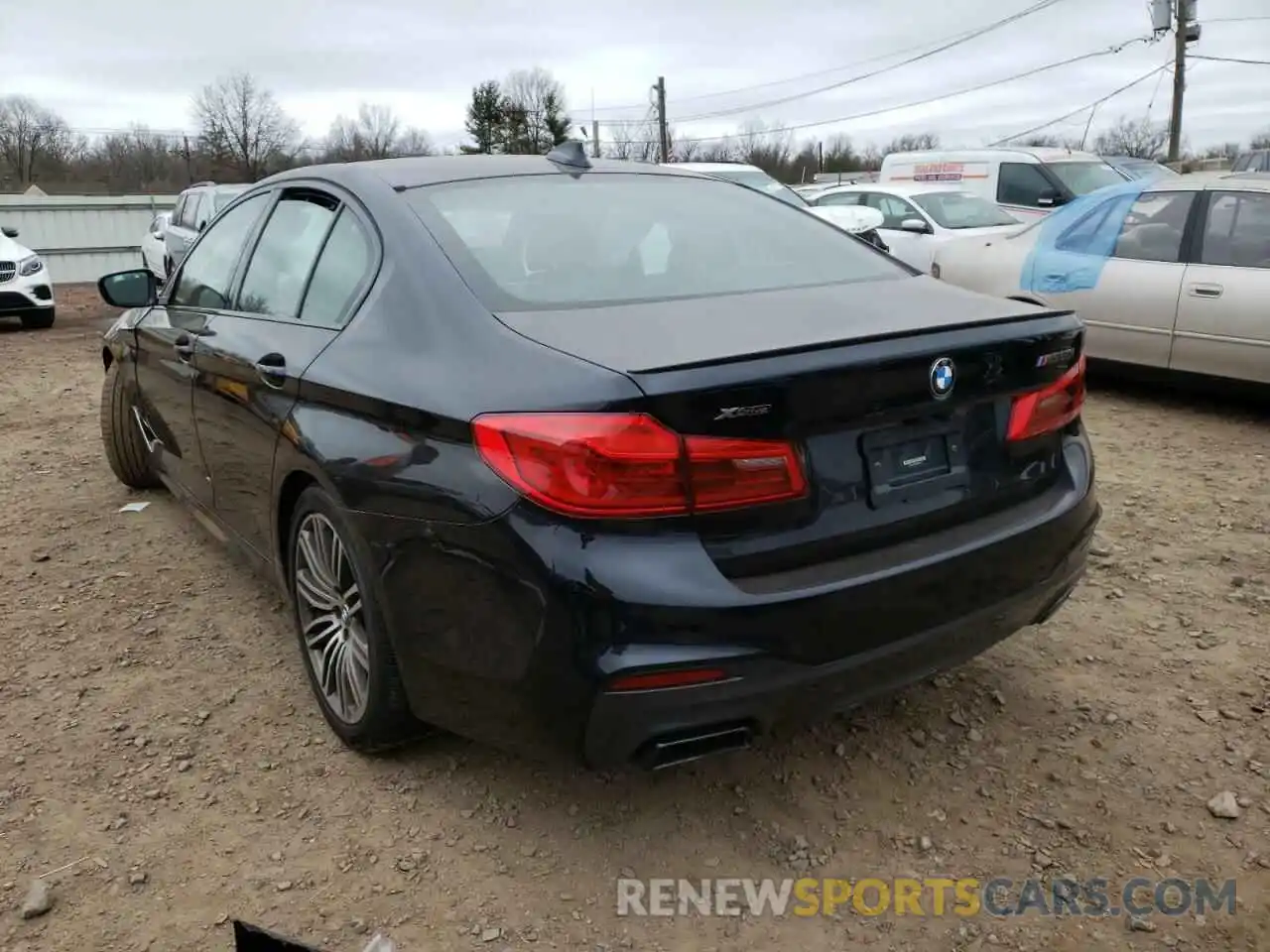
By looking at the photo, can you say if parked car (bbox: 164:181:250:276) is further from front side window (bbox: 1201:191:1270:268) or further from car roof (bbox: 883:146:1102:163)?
front side window (bbox: 1201:191:1270:268)

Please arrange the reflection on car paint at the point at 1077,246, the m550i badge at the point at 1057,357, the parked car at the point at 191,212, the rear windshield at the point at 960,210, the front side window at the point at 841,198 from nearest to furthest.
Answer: the m550i badge at the point at 1057,357
the reflection on car paint at the point at 1077,246
the rear windshield at the point at 960,210
the parked car at the point at 191,212
the front side window at the point at 841,198

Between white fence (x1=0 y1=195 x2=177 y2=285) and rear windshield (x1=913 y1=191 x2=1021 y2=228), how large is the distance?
1276 centimetres

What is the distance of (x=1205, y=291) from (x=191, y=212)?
1141 cm

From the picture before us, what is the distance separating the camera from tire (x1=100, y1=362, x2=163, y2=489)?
15.3ft

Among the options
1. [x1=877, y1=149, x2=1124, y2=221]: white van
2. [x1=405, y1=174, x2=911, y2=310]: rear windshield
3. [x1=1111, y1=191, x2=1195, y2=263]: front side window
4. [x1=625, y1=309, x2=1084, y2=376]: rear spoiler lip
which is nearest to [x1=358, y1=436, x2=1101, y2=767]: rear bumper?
[x1=625, y1=309, x2=1084, y2=376]: rear spoiler lip

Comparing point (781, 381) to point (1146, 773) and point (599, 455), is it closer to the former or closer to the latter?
point (599, 455)

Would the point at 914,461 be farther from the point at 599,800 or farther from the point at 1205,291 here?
the point at 1205,291

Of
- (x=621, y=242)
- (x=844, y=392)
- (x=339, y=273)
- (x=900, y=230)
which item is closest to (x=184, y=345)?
(x=339, y=273)

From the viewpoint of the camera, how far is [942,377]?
218cm

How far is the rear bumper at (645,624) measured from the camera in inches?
76.6

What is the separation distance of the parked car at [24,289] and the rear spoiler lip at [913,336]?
1183 centimetres

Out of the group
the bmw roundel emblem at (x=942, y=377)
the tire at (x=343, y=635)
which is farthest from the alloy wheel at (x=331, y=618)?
the bmw roundel emblem at (x=942, y=377)

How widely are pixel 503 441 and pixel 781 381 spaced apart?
56cm

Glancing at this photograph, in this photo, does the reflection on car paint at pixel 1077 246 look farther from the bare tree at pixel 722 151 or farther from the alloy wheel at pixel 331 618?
the bare tree at pixel 722 151
